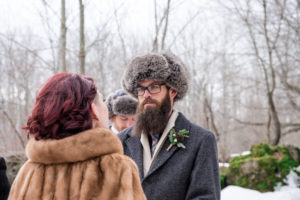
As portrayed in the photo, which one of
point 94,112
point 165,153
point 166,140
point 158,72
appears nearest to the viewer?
point 94,112

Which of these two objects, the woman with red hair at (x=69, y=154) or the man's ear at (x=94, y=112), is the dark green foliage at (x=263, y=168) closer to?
the woman with red hair at (x=69, y=154)

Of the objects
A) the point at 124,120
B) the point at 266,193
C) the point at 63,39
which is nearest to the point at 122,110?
the point at 124,120

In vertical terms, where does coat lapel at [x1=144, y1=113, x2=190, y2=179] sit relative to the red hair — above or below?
below

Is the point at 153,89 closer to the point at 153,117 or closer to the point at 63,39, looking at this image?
the point at 153,117

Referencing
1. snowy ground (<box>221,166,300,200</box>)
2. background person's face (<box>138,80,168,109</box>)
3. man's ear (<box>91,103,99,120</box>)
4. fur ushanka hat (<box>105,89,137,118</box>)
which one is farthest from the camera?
snowy ground (<box>221,166,300,200</box>)

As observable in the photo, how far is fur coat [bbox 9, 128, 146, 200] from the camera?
145 cm

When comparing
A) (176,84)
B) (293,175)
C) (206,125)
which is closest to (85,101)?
(176,84)

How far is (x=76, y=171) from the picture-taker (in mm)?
1482

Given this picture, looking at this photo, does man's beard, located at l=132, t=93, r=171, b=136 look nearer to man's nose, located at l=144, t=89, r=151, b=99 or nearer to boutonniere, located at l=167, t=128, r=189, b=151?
man's nose, located at l=144, t=89, r=151, b=99

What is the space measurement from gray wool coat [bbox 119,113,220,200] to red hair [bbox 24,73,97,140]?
971mm

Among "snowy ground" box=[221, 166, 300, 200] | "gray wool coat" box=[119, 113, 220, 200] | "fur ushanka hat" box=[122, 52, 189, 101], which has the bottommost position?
"snowy ground" box=[221, 166, 300, 200]

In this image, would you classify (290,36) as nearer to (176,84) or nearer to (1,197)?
(176,84)

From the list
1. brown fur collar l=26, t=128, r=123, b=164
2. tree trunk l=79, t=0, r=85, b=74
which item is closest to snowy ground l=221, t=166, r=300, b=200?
tree trunk l=79, t=0, r=85, b=74

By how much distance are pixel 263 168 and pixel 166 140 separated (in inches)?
178
